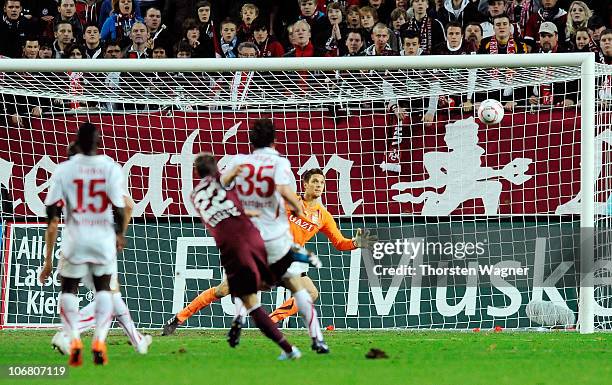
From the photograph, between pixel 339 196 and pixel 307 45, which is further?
pixel 307 45

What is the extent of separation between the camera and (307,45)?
18.0 m

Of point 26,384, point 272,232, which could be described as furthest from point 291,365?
point 26,384

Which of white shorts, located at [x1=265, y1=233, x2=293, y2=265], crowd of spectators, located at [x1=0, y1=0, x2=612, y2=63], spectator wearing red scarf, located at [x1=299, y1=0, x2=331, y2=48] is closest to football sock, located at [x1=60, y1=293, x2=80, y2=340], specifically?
white shorts, located at [x1=265, y1=233, x2=293, y2=265]

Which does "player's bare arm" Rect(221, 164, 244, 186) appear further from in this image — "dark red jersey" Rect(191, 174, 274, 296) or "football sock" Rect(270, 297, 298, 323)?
"football sock" Rect(270, 297, 298, 323)

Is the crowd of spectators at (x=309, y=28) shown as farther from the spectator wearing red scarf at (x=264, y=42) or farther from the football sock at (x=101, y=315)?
the football sock at (x=101, y=315)

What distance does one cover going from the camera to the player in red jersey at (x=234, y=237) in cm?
1039

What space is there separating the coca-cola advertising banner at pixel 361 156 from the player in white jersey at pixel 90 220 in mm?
6380

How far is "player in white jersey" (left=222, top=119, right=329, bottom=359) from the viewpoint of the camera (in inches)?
415

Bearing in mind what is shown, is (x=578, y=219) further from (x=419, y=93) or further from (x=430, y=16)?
(x=430, y=16)

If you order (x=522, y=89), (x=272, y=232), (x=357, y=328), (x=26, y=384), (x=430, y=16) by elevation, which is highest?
(x=430, y=16)

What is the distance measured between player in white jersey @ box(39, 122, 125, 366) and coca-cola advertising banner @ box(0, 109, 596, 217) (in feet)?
20.9

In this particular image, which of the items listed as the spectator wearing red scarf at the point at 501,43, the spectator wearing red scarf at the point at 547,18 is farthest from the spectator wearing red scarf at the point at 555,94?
the spectator wearing red scarf at the point at 547,18

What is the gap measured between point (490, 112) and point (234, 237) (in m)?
5.22

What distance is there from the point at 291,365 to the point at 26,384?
225 cm
